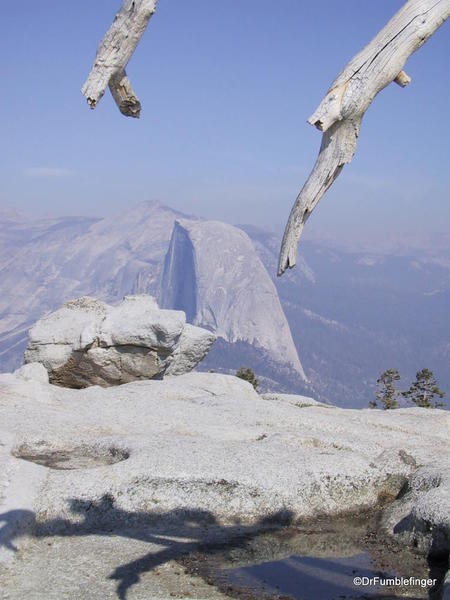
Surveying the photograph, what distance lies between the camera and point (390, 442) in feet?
96.8

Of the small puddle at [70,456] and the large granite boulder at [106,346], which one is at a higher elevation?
the large granite boulder at [106,346]

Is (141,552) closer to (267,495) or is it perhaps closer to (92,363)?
(267,495)

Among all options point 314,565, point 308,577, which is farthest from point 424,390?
point 308,577

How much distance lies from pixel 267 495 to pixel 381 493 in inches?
206

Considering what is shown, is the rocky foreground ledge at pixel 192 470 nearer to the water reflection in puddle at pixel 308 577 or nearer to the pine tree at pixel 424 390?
the water reflection in puddle at pixel 308 577

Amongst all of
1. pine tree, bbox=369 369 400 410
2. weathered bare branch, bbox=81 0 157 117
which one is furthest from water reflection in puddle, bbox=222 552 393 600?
pine tree, bbox=369 369 400 410

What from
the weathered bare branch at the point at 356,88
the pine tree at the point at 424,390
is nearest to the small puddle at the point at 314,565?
the weathered bare branch at the point at 356,88

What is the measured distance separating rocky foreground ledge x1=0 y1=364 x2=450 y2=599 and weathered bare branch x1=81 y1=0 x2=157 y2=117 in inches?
520

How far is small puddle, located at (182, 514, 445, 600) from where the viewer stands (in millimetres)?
17266

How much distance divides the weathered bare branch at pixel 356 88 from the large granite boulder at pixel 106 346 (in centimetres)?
3100

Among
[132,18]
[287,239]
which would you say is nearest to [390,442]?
[287,239]

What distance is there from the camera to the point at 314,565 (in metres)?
19.2

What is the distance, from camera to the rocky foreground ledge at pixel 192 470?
20.8m

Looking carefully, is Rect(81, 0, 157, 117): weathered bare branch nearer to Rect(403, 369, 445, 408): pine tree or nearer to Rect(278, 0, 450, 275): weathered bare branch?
Rect(278, 0, 450, 275): weathered bare branch
